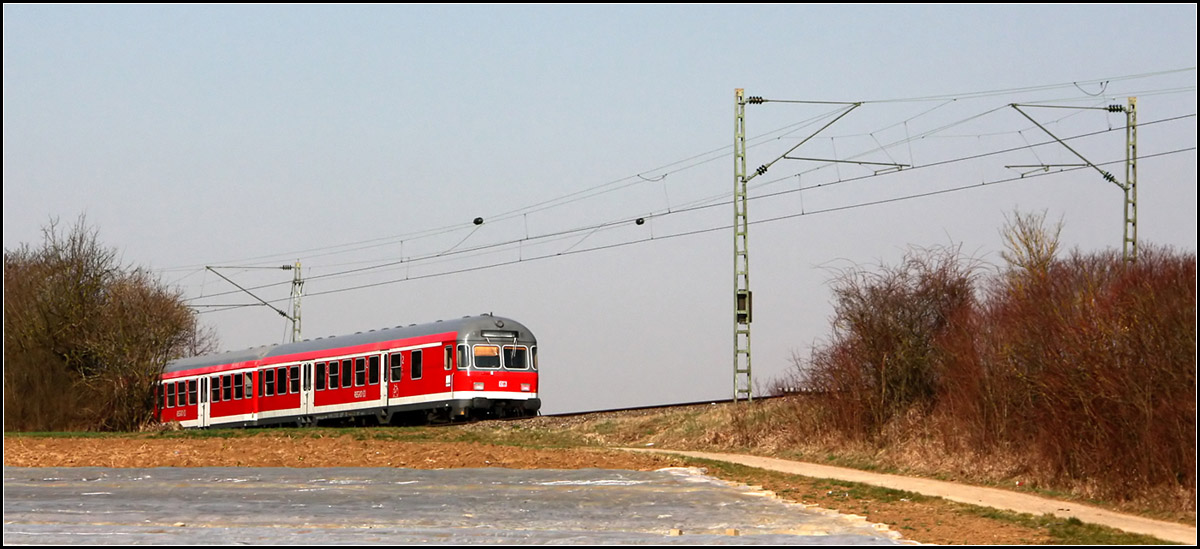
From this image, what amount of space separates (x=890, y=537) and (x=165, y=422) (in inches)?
1529

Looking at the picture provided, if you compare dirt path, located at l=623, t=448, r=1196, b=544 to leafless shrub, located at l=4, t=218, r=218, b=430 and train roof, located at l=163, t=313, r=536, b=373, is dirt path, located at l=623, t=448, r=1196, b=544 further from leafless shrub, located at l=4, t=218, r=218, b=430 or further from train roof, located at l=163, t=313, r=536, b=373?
leafless shrub, located at l=4, t=218, r=218, b=430

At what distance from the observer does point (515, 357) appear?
38188mm

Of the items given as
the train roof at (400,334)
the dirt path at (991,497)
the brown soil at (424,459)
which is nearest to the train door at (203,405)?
the train roof at (400,334)

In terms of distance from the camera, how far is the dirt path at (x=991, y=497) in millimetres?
16923

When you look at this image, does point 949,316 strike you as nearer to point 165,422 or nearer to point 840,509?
point 840,509

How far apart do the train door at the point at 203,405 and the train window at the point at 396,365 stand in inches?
470

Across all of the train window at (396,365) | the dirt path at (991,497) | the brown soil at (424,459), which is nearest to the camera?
the dirt path at (991,497)

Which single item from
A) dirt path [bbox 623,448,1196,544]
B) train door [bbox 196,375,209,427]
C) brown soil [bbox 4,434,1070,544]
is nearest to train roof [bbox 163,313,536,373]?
→ train door [bbox 196,375,209,427]

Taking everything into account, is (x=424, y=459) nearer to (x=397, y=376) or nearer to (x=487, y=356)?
(x=487, y=356)

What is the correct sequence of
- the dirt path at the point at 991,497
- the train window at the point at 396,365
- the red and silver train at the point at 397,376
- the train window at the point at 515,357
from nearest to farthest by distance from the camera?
the dirt path at the point at 991,497
the red and silver train at the point at 397,376
the train window at the point at 515,357
the train window at the point at 396,365

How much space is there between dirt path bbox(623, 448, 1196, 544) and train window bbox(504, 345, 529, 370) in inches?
411

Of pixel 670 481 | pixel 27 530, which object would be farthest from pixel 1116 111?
pixel 27 530

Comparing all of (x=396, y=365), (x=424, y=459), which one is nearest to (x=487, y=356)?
(x=396, y=365)

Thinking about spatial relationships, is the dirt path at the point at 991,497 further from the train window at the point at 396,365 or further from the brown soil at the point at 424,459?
the train window at the point at 396,365
